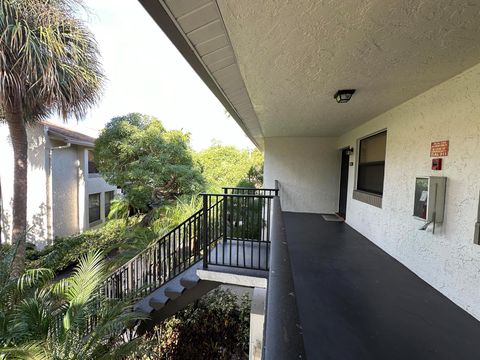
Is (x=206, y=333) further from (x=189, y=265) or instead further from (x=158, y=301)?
(x=189, y=265)

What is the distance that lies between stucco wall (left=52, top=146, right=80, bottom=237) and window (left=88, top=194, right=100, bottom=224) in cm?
92

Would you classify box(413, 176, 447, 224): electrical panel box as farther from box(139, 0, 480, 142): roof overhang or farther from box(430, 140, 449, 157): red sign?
box(139, 0, 480, 142): roof overhang

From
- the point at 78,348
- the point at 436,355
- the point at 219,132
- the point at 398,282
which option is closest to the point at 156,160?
the point at 78,348

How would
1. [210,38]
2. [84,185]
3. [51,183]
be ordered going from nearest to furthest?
1. [210,38]
2. [51,183]
3. [84,185]

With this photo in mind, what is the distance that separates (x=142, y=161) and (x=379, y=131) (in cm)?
725

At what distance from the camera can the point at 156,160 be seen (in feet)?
26.9

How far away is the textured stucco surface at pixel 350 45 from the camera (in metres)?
1.38

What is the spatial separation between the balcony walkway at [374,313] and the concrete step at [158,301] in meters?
2.20

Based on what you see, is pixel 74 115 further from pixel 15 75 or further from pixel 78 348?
pixel 78 348

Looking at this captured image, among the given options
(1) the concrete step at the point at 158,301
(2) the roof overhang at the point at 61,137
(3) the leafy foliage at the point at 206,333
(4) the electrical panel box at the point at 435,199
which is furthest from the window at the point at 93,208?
(4) the electrical panel box at the point at 435,199

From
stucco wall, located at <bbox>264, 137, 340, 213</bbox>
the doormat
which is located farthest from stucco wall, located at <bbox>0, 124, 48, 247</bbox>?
the doormat

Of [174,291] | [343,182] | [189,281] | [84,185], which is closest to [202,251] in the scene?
[189,281]

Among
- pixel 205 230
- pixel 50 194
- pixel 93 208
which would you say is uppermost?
pixel 205 230

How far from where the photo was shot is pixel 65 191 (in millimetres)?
8703
